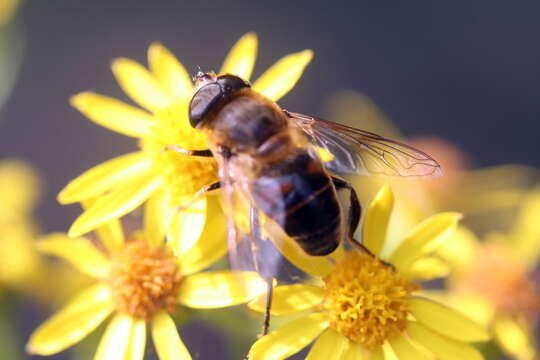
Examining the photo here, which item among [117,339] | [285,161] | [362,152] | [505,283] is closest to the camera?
[285,161]

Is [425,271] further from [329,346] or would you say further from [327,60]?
[327,60]

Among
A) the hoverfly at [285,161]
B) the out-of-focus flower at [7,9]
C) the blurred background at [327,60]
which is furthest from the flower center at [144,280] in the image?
the blurred background at [327,60]

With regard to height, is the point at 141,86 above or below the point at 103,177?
above

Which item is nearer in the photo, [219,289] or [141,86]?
[219,289]

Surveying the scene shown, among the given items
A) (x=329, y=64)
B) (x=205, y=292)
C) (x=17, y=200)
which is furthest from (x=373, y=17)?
(x=205, y=292)

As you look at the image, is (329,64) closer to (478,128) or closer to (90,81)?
(478,128)

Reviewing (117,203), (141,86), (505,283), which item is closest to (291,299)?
(117,203)

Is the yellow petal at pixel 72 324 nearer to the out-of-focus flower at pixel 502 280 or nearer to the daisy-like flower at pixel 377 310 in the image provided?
the daisy-like flower at pixel 377 310
